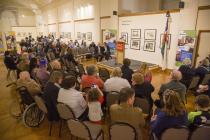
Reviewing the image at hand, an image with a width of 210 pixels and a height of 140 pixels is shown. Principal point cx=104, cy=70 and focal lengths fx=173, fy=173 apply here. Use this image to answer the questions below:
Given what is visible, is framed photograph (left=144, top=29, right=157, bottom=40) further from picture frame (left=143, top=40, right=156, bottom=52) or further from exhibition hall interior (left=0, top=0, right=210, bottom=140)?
picture frame (left=143, top=40, right=156, bottom=52)

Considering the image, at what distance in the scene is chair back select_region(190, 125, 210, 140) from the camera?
211cm

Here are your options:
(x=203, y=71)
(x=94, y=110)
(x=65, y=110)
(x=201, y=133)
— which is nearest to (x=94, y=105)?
(x=94, y=110)

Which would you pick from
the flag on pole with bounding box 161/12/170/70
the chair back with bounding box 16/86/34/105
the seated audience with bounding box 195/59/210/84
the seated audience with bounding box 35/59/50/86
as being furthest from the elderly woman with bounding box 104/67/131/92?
the flag on pole with bounding box 161/12/170/70

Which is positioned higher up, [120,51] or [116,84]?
[120,51]

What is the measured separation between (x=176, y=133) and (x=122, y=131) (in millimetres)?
648

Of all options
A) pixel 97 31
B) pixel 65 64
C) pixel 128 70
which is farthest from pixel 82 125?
pixel 97 31

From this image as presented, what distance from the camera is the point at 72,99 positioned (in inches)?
107

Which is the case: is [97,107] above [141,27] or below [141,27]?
below

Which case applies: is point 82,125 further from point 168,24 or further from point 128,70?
point 168,24

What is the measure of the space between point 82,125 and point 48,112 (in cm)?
116

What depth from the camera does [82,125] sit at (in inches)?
87.4

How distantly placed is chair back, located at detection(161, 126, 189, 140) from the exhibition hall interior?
12 mm

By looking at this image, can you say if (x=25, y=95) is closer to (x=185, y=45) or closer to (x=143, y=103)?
(x=143, y=103)

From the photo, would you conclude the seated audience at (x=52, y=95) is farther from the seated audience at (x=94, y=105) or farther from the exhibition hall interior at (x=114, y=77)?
the seated audience at (x=94, y=105)
